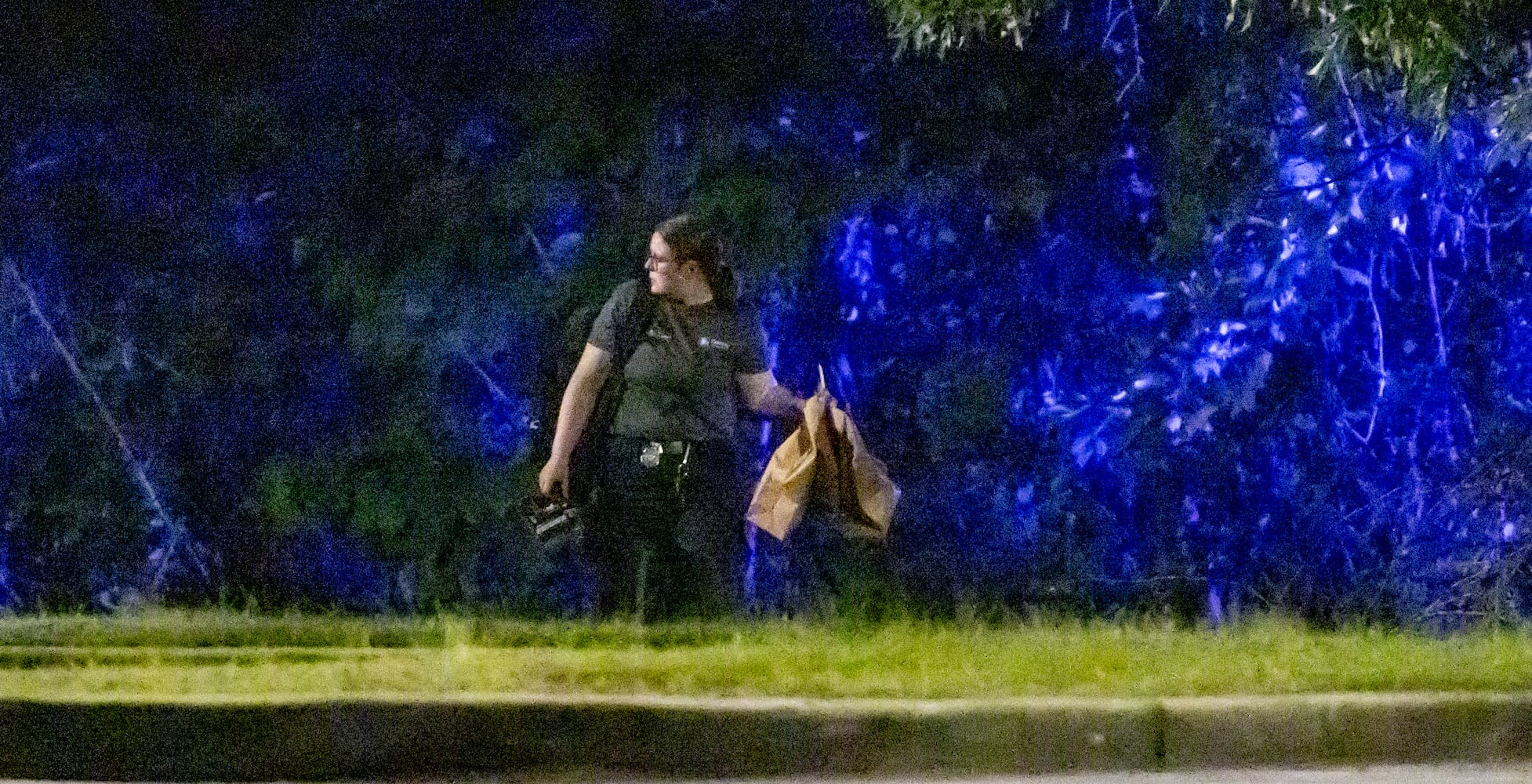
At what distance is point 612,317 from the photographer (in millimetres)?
5898

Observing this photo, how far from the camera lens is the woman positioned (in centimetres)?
590

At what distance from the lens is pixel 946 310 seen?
237 inches

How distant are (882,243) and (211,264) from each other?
2382 millimetres

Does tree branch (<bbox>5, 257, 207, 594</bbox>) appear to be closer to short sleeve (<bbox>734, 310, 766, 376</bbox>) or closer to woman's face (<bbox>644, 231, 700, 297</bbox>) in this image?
woman's face (<bbox>644, 231, 700, 297</bbox>)

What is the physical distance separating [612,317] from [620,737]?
164 cm

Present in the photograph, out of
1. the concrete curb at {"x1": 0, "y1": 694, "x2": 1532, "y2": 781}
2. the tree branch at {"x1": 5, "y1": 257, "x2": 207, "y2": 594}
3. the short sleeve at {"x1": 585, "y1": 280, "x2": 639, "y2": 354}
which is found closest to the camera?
the concrete curb at {"x1": 0, "y1": 694, "x2": 1532, "y2": 781}

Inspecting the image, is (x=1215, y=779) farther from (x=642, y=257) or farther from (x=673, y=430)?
(x=642, y=257)

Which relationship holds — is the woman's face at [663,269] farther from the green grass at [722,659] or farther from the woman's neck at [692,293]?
the green grass at [722,659]

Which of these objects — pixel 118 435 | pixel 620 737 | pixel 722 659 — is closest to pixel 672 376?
pixel 722 659

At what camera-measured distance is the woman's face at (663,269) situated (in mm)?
5918

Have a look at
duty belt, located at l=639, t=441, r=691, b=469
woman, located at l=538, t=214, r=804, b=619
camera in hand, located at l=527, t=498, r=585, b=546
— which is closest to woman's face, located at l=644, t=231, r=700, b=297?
woman, located at l=538, t=214, r=804, b=619

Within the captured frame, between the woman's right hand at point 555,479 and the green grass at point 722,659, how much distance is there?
47 centimetres

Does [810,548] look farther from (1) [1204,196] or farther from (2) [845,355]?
(1) [1204,196]

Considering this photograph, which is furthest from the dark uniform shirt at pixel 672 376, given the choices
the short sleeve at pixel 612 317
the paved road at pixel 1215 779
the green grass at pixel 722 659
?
the paved road at pixel 1215 779
